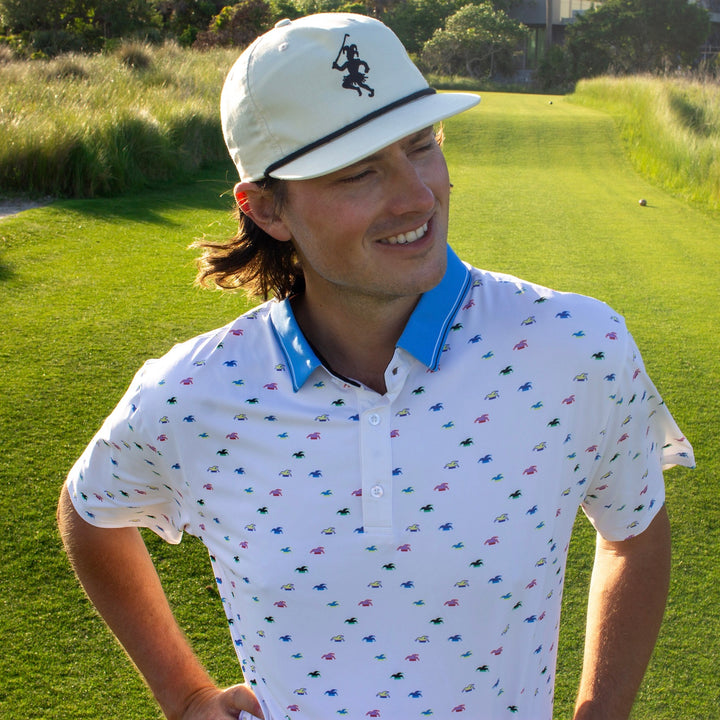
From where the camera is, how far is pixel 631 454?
1.37m

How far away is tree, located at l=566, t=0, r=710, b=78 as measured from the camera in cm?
4262

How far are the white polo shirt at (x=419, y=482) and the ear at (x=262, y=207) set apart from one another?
0.77 ft

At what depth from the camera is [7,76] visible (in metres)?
13.1

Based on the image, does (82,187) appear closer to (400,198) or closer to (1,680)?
(1,680)

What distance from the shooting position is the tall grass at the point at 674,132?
36.8ft

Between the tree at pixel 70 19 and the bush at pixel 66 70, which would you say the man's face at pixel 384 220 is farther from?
the tree at pixel 70 19

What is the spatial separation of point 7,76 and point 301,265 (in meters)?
13.5

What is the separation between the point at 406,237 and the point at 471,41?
4393cm

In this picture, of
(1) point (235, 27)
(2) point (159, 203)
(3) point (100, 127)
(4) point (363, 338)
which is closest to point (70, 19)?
(1) point (235, 27)

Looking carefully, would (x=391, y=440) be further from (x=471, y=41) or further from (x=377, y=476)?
(x=471, y=41)

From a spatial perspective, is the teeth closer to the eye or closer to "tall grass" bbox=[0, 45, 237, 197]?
the eye

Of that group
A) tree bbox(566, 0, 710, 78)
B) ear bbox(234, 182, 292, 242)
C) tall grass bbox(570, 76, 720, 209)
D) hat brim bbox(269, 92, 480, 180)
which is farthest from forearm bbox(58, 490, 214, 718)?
tree bbox(566, 0, 710, 78)

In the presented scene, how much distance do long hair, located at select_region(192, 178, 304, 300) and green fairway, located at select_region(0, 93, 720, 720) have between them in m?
1.44

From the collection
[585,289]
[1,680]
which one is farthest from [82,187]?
[1,680]
